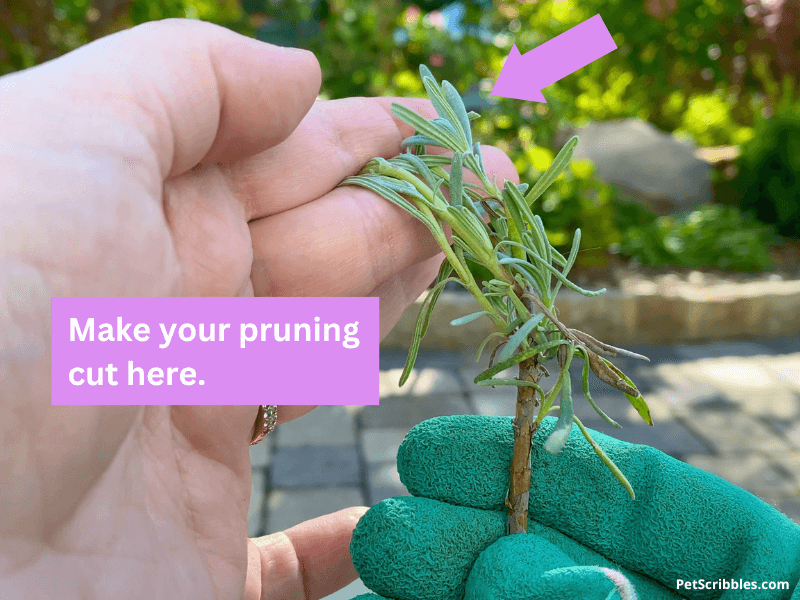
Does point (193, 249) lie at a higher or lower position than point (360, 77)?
lower

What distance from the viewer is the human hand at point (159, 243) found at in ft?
1.73

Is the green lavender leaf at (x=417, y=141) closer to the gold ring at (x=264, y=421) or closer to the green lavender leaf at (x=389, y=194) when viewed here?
the green lavender leaf at (x=389, y=194)

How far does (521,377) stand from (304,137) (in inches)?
15.3

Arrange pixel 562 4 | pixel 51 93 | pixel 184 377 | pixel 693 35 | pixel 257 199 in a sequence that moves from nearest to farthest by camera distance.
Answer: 1. pixel 51 93
2. pixel 184 377
3. pixel 257 199
4. pixel 693 35
5. pixel 562 4

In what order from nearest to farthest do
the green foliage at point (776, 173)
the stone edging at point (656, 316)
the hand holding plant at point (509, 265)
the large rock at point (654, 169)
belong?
1. the hand holding plant at point (509, 265)
2. the stone edging at point (656, 316)
3. the green foliage at point (776, 173)
4. the large rock at point (654, 169)

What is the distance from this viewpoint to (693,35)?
5258mm

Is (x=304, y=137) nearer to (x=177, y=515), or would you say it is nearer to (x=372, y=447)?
(x=177, y=515)

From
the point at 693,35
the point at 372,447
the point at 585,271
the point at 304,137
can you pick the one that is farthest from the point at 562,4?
the point at 304,137

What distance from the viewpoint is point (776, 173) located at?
3.76 m

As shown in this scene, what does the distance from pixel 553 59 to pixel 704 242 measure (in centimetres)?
306

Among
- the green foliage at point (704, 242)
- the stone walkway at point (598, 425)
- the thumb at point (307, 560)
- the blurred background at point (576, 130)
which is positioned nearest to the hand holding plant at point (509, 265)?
the thumb at point (307, 560)

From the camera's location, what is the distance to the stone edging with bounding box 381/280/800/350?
2.88m

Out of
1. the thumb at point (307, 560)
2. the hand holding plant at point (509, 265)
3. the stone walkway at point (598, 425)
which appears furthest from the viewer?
the stone walkway at point (598, 425)

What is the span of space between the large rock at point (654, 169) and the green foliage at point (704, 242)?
1.28 feet
